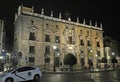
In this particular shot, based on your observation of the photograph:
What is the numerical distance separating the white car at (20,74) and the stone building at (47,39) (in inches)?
798

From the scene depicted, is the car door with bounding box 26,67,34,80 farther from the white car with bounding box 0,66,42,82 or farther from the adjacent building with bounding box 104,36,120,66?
the adjacent building with bounding box 104,36,120,66

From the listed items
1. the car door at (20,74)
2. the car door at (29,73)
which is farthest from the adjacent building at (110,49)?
the car door at (20,74)

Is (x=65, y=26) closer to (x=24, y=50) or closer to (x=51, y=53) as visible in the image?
(x=51, y=53)

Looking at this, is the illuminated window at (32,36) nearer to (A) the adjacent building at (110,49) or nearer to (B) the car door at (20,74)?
(B) the car door at (20,74)

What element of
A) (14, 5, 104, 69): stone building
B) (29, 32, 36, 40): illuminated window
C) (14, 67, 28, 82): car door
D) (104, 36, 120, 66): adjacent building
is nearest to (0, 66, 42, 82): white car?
(14, 67, 28, 82): car door

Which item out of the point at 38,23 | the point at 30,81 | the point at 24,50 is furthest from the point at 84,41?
the point at 30,81

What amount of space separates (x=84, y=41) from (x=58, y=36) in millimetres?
10982

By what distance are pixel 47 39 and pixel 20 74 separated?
1172 inches

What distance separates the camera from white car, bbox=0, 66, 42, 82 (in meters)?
14.7

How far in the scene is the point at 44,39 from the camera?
44.3 meters

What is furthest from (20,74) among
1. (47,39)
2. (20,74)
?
(47,39)

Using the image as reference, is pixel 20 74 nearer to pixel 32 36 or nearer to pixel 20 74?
pixel 20 74

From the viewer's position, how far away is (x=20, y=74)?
1555cm

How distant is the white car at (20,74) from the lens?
14.7 metres
